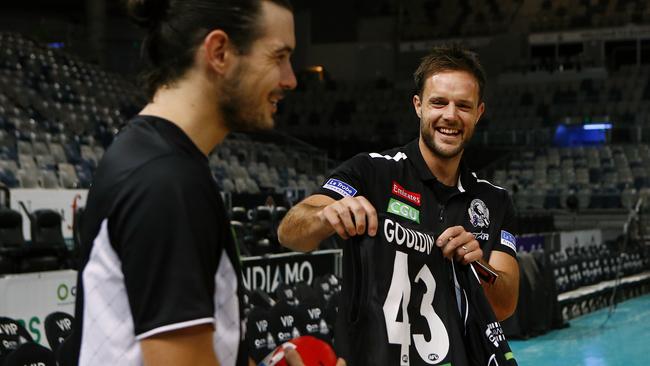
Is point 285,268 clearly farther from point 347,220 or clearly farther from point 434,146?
point 347,220

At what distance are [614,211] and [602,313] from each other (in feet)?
33.1

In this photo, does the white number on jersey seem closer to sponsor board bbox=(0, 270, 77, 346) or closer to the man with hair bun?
the man with hair bun

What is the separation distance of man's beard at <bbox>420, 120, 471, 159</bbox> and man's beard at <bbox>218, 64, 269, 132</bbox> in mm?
1384

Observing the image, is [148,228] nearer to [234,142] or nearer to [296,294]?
[296,294]

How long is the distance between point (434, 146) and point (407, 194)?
0.59 ft

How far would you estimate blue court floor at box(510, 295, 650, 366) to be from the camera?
8.70 metres

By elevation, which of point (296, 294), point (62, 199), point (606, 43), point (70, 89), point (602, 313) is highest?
point (606, 43)

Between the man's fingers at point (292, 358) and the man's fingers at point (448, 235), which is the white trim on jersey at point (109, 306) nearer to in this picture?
the man's fingers at point (292, 358)

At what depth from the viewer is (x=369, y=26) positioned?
37.3 metres

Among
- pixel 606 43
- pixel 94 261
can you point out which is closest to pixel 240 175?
pixel 94 261

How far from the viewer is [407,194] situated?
2.83 meters

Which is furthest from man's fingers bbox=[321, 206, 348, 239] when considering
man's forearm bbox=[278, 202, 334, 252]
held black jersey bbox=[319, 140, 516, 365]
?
held black jersey bbox=[319, 140, 516, 365]

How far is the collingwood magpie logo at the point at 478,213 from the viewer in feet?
9.53

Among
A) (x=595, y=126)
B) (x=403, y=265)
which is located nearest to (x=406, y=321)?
(x=403, y=265)
